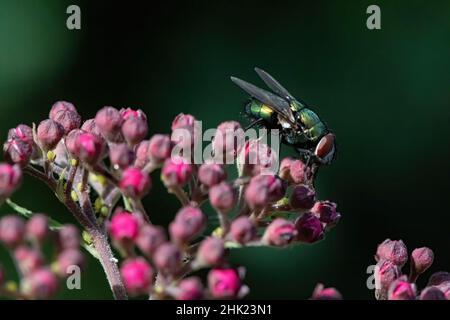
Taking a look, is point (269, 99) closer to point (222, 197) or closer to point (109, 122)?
point (109, 122)

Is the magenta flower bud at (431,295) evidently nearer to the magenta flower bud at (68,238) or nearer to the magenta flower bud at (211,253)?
the magenta flower bud at (211,253)

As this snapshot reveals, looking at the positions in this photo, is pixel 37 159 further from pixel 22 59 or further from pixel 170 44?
pixel 170 44

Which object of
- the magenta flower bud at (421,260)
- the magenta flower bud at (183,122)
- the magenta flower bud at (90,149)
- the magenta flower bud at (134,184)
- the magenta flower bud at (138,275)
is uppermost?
the magenta flower bud at (183,122)

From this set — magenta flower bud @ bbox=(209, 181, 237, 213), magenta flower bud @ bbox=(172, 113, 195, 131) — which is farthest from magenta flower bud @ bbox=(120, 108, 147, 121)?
magenta flower bud @ bbox=(209, 181, 237, 213)


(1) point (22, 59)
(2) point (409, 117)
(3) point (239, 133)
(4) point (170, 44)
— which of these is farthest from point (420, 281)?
(3) point (239, 133)

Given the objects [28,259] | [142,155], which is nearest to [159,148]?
[142,155]

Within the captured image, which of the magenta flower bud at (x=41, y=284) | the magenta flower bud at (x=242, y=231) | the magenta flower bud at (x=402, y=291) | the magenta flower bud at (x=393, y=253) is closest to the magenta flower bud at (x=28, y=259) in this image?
the magenta flower bud at (x=41, y=284)
